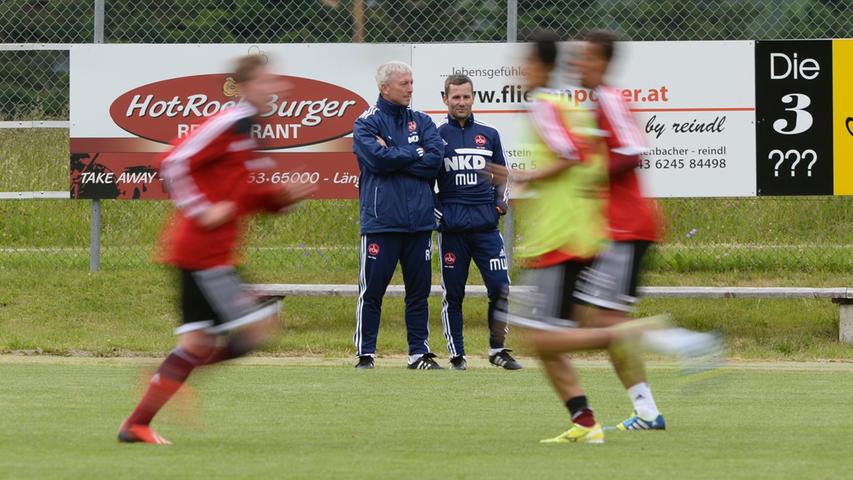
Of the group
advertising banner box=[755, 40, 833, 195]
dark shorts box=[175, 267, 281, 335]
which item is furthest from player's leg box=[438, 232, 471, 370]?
dark shorts box=[175, 267, 281, 335]

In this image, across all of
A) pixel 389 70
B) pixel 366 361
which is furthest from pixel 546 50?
pixel 366 361

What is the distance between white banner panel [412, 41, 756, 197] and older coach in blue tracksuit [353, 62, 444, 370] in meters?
2.77

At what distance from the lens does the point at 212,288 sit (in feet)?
21.4

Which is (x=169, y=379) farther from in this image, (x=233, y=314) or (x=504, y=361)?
(x=504, y=361)

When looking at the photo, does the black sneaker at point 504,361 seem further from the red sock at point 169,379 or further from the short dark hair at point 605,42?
the red sock at point 169,379

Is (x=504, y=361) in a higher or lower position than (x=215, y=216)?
lower

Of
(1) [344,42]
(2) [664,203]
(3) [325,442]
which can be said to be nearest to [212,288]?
(3) [325,442]

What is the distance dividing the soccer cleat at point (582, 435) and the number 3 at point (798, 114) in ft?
25.3

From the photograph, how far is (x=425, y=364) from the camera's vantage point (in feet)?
37.1

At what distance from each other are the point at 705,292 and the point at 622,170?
6.53 meters

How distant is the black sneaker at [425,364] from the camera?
1128 centimetres

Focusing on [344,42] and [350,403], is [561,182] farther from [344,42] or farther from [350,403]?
[344,42]

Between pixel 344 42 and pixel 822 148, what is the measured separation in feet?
15.6

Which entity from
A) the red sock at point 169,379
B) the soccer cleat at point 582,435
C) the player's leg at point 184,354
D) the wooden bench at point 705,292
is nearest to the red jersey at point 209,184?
the player's leg at point 184,354
